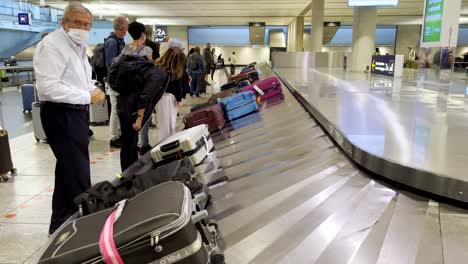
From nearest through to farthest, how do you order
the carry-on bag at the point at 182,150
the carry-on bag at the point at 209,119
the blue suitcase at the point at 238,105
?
1. the carry-on bag at the point at 182,150
2. the carry-on bag at the point at 209,119
3. the blue suitcase at the point at 238,105

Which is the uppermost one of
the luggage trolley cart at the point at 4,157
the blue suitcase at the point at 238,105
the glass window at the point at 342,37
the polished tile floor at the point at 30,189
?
the glass window at the point at 342,37

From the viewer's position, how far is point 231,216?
209cm

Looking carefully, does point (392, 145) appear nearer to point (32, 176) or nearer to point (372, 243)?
point (372, 243)

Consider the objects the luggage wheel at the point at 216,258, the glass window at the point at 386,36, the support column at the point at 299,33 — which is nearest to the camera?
the luggage wheel at the point at 216,258

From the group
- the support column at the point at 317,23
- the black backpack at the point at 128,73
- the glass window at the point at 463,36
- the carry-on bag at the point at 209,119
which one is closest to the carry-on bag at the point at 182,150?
the black backpack at the point at 128,73

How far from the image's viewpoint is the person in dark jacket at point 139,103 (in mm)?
3592

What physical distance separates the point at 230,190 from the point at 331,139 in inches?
51.3

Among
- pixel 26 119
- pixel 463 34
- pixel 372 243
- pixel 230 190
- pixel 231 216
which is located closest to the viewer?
pixel 372 243

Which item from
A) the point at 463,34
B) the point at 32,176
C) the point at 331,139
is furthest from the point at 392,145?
the point at 463,34

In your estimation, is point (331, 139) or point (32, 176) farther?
point (32, 176)

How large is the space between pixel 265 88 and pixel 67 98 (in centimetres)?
431

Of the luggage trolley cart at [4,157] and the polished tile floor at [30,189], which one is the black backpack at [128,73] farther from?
the luggage trolley cart at [4,157]

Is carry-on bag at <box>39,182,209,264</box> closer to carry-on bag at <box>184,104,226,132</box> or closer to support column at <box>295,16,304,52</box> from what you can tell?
carry-on bag at <box>184,104,226,132</box>

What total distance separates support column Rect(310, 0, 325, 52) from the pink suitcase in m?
11.0
